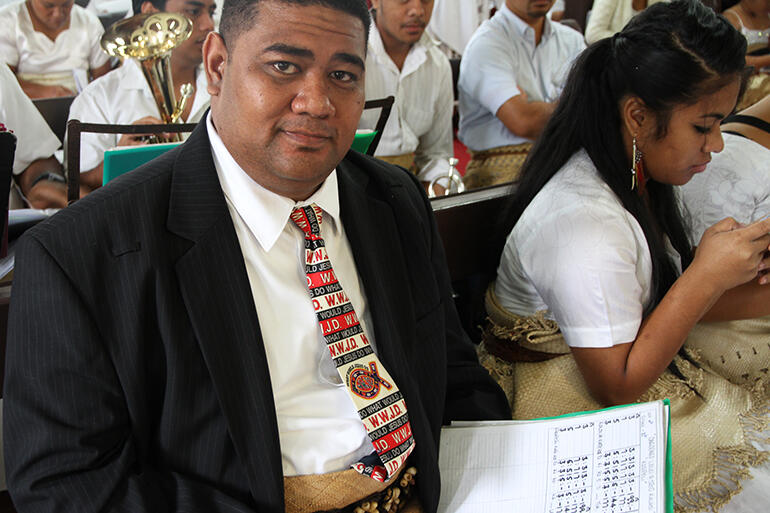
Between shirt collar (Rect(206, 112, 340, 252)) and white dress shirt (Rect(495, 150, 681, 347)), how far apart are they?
605 mm

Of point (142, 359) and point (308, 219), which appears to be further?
point (308, 219)

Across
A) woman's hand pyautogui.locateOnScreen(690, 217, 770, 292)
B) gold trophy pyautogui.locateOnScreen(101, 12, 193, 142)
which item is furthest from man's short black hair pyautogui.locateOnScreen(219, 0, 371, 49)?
gold trophy pyautogui.locateOnScreen(101, 12, 193, 142)

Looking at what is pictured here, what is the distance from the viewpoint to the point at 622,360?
1.32 m

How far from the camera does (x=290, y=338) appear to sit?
3.17 feet

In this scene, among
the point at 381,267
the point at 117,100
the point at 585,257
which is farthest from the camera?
the point at 117,100

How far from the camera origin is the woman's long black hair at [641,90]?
1.36 meters

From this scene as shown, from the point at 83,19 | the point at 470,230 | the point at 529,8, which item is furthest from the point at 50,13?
the point at 470,230

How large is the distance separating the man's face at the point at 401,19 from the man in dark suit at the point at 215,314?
193 cm

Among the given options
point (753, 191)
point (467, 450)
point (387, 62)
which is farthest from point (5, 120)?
point (753, 191)

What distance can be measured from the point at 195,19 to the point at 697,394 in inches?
103

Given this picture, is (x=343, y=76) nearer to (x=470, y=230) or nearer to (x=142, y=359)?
(x=142, y=359)

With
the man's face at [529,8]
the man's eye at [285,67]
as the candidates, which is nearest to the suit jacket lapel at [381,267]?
the man's eye at [285,67]

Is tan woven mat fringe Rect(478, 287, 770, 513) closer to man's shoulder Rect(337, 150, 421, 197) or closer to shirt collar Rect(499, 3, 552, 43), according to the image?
man's shoulder Rect(337, 150, 421, 197)

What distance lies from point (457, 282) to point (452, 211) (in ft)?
0.91
